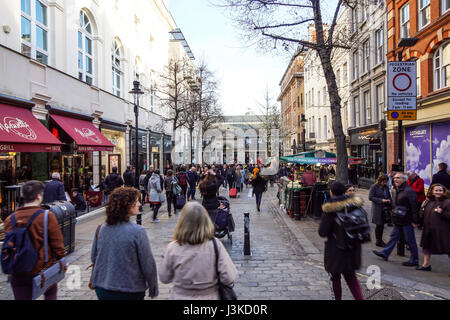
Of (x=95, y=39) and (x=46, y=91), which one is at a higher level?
(x=95, y=39)

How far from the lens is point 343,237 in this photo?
413 cm

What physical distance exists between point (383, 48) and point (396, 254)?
1758 centimetres

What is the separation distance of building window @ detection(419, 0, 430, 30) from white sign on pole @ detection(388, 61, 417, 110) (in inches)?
334

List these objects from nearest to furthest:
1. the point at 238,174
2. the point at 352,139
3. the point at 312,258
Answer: the point at 312,258
the point at 238,174
the point at 352,139

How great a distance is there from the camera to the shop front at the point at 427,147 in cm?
1510

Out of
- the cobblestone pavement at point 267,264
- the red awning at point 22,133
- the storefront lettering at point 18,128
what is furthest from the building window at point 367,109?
the storefront lettering at point 18,128

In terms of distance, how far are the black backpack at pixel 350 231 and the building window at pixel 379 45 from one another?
2015 centimetres

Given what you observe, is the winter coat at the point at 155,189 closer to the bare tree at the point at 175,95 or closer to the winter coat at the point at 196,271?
the winter coat at the point at 196,271

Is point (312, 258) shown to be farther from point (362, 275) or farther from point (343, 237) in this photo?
point (343, 237)

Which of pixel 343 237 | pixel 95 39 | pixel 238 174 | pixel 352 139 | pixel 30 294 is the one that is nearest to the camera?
pixel 30 294

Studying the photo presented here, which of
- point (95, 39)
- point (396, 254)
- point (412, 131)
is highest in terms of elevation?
point (95, 39)

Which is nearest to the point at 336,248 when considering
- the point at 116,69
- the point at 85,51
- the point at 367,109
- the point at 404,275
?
the point at 404,275

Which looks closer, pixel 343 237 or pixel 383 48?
pixel 343 237

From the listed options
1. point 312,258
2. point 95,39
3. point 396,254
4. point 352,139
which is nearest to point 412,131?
point 352,139
